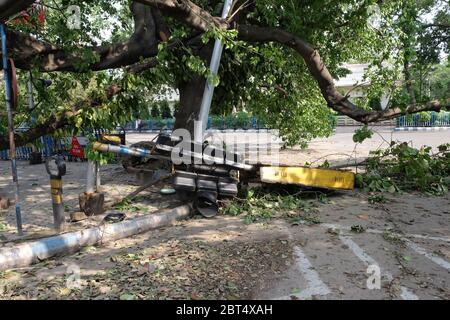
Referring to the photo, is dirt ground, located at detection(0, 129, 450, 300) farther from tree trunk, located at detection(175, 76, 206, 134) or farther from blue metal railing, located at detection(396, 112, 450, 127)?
blue metal railing, located at detection(396, 112, 450, 127)

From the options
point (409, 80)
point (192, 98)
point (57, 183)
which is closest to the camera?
point (57, 183)

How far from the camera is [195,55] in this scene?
8.41 m

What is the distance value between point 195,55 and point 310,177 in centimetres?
339

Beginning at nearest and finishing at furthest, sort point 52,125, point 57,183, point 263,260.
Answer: point 263,260, point 57,183, point 52,125

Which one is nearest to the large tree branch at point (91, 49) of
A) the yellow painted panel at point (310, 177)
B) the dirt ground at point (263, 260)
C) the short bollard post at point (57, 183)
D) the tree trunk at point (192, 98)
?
the tree trunk at point (192, 98)

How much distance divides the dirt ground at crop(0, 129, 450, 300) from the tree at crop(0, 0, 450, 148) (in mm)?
2089

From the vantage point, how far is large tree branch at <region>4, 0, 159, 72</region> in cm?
726

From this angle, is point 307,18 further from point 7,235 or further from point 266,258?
point 7,235

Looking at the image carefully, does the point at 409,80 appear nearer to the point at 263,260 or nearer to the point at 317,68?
the point at 317,68

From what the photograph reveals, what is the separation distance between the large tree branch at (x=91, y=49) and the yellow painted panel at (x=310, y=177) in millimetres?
3519

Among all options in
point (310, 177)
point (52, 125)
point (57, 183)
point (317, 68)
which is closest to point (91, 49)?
point (52, 125)

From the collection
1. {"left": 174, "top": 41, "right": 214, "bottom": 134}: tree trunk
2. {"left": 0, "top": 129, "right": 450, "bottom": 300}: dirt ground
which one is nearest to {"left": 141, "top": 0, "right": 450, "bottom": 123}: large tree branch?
{"left": 174, "top": 41, "right": 214, "bottom": 134}: tree trunk
